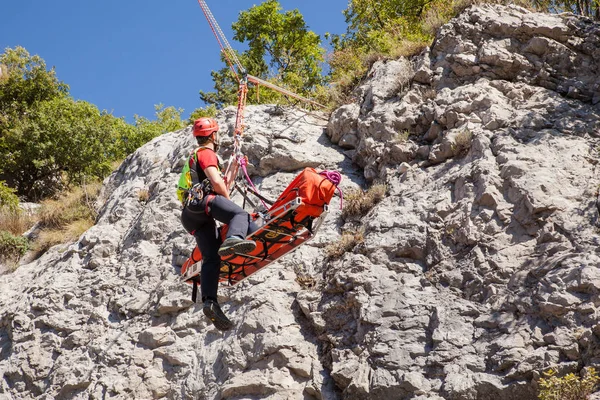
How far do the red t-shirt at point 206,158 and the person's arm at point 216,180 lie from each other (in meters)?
0.06

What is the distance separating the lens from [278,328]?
29.5ft

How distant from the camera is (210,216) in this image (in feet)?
25.7

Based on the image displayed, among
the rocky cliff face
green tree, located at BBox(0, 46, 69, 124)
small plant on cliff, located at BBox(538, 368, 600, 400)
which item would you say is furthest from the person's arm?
green tree, located at BBox(0, 46, 69, 124)

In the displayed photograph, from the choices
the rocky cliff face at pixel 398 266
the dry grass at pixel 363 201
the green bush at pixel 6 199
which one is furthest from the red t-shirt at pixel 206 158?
the green bush at pixel 6 199

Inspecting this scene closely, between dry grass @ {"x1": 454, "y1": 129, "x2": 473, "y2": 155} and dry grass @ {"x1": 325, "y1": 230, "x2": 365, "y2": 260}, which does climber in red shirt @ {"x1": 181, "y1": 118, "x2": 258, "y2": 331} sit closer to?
dry grass @ {"x1": 325, "y1": 230, "x2": 365, "y2": 260}

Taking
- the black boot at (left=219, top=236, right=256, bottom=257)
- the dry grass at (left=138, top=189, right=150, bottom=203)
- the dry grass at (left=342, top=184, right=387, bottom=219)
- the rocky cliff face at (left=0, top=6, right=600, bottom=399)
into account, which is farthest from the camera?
the dry grass at (left=138, top=189, right=150, bottom=203)

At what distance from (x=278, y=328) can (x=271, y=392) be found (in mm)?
862

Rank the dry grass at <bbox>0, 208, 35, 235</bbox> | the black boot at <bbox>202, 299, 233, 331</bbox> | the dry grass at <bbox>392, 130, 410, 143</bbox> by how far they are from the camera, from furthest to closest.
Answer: the dry grass at <bbox>0, 208, 35, 235</bbox> < the dry grass at <bbox>392, 130, 410, 143</bbox> < the black boot at <bbox>202, 299, 233, 331</bbox>

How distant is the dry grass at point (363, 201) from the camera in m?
10.1

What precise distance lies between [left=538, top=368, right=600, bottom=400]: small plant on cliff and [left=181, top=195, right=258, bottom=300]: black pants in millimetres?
3269

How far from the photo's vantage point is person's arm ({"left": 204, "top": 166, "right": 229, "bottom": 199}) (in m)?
7.52

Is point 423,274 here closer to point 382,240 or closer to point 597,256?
point 382,240

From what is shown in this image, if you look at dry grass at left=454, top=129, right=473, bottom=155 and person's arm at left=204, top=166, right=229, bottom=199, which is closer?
person's arm at left=204, top=166, right=229, bottom=199

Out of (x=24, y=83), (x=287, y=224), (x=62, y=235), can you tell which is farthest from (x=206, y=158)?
(x=24, y=83)
